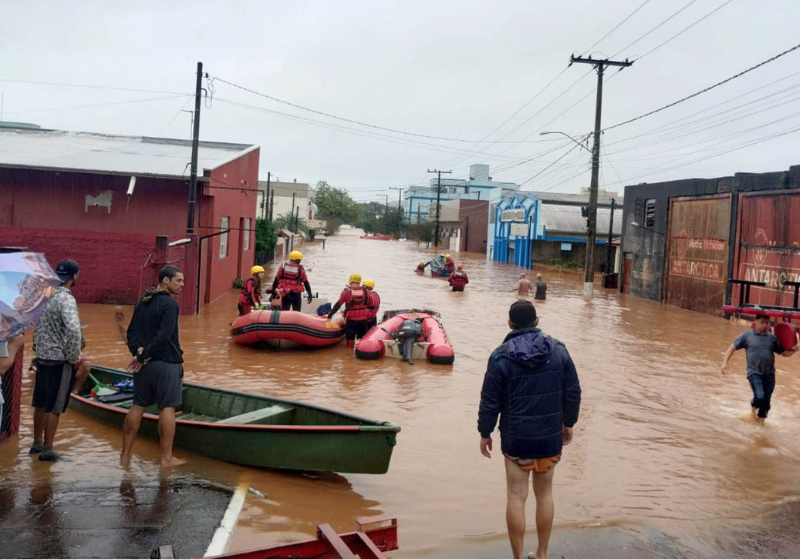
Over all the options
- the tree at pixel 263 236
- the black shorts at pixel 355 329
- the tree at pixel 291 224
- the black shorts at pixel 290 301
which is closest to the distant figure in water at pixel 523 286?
the tree at pixel 263 236

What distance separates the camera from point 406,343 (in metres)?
13.9

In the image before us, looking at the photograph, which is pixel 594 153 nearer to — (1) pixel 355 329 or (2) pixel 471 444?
(1) pixel 355 329

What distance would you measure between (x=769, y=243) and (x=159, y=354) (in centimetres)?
1991

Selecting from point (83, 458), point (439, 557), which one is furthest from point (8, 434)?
point (439, 557)

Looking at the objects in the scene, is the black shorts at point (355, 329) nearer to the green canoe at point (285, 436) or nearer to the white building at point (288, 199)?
the green canoe at point (285, 436)

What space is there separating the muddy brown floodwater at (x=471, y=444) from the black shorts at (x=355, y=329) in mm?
354

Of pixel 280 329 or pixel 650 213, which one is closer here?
pixel 280 329

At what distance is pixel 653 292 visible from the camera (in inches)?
1188

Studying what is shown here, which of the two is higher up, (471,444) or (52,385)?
(52,385)

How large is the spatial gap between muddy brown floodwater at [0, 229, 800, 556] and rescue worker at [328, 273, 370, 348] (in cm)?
44

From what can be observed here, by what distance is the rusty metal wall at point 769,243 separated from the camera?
2053 cm

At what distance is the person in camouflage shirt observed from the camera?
21.4ft

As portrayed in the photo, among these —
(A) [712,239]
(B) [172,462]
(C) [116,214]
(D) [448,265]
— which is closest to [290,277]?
(C) [116,214]

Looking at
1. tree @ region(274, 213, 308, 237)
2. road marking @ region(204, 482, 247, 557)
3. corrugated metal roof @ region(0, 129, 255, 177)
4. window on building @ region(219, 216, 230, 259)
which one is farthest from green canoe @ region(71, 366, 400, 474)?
tree @ region(274, 213, 308, 237)
